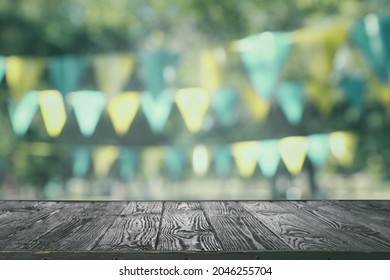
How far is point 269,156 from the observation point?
3.81m

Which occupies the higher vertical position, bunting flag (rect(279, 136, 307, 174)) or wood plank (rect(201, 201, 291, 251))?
bunting flag (rect(279, 136, 307, 174))

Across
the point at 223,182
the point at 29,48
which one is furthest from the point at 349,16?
the point at 29,48

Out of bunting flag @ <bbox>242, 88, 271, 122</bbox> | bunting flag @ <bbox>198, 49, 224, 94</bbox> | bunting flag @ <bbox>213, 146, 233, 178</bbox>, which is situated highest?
bunting flag @ <bbox>198, 49, 224, 94</bbox>

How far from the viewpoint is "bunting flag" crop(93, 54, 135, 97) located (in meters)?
3.75

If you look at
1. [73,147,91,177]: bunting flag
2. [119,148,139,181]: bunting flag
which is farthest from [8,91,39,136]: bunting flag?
[119,148,139,181]: bunting flag

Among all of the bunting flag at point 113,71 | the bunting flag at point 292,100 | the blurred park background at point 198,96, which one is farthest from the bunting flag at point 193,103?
the bunting flag at point 292,100

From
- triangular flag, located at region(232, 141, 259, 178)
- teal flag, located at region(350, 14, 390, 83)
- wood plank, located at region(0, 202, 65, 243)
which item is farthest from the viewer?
triangular flag, located at region(232, 141, 259, 178)

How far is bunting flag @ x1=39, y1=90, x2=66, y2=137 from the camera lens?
381cm

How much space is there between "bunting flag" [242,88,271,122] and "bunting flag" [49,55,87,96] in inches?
39.6

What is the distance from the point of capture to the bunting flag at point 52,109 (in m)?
3.81

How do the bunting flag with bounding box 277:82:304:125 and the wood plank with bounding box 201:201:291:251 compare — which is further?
the bunting flag with bounding box 277:82:304:125

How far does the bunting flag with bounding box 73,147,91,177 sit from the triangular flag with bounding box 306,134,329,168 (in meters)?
1.37

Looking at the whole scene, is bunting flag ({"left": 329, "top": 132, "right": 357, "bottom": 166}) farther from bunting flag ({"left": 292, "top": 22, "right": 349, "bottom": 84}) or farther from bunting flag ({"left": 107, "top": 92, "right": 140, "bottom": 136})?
bunting flag ({"left": 107, "top": 92, "right": 140, "bottom": 136})

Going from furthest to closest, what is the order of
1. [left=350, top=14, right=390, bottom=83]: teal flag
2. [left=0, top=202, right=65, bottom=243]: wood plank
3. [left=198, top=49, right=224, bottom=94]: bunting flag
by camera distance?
[left=198, top=49, right=224, bottom=94]: bunting flag, [left=350, top=14, right=390, bottom=83]: teal flag, [left=0, top=202, right=65, bottom=243]: wood plank
